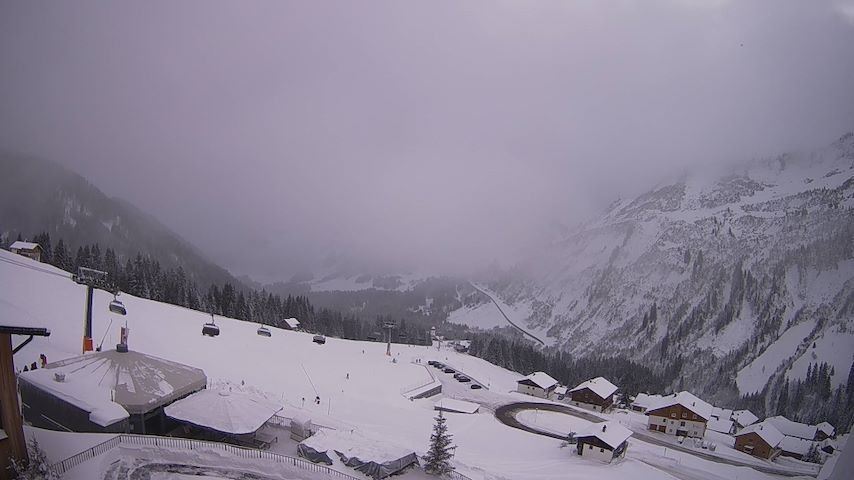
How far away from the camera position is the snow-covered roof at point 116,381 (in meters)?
19.4

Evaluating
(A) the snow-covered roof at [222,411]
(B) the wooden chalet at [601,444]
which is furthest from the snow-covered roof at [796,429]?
(A) the snow-covered roof at [222,411]

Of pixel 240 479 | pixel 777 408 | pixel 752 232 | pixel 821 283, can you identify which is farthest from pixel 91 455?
pixel 752 232

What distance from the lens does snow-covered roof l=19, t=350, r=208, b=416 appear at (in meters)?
19.4

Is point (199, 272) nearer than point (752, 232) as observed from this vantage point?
No

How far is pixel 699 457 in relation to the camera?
138 feet

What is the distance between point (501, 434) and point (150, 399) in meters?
25.9

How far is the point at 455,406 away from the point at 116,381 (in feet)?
101

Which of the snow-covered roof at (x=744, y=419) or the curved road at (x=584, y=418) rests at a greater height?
the curved road at (x=584, y=418)

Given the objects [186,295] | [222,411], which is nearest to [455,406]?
[222,411]

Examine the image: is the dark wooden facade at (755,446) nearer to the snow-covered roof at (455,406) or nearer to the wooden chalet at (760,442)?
the wooden chalet at (760,442)

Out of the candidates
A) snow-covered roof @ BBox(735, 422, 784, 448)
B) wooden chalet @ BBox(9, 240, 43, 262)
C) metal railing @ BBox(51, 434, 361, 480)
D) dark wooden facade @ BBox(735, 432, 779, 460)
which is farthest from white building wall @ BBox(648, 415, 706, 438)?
wooden chalet @ BBox(9, 240, 43, 262)

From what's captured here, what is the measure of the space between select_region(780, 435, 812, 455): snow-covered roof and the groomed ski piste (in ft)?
12.0

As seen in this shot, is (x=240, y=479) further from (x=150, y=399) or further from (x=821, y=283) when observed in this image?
(x=821, y=283)

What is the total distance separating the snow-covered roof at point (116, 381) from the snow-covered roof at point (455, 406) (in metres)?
24.8
